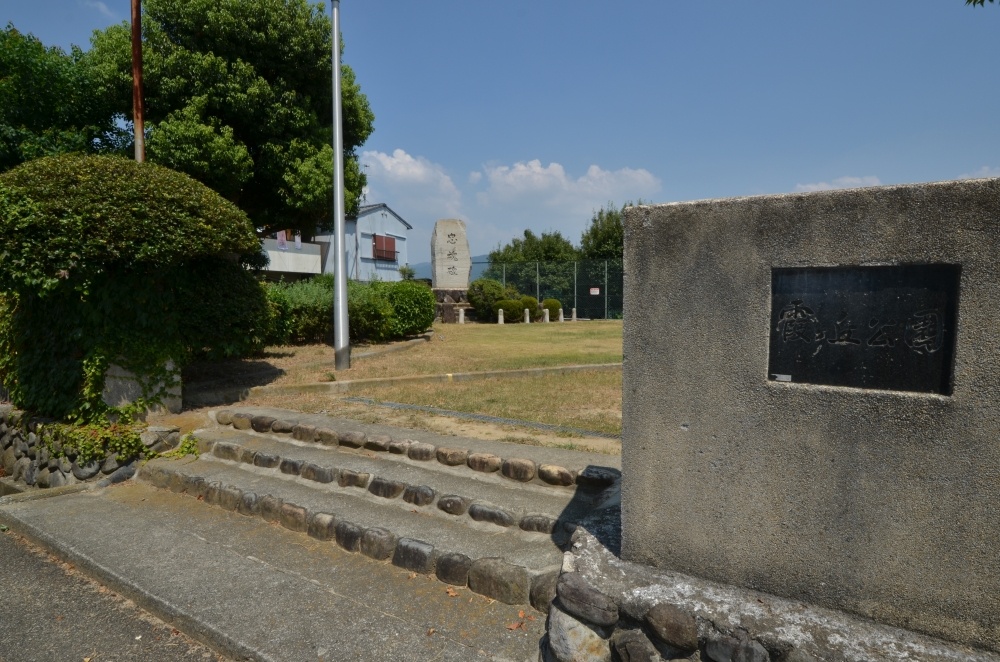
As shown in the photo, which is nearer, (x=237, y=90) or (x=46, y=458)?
(x=46, y=458)

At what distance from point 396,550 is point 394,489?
0.85 meters

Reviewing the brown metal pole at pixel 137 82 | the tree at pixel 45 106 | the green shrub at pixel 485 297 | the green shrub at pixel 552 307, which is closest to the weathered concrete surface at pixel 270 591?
the brown metal pole at pixel 137 82

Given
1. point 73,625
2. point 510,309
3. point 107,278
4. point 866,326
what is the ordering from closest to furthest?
point 866,326 → point 73,625 → point 107,278 → point 510,309

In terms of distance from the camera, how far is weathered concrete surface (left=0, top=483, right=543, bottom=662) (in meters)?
3.16

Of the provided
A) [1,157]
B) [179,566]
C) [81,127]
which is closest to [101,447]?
[179,566]

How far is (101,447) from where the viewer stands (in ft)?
21.0

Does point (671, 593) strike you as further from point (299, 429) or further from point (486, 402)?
point (486, 402)

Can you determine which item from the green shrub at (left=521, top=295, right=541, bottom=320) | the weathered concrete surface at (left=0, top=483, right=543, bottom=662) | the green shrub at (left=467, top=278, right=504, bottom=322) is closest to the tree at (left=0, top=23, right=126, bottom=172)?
the weathered concrete surface at (left=0, top=483, right=543, bottom=662)

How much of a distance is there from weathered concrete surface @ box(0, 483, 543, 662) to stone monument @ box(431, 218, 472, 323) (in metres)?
20.3

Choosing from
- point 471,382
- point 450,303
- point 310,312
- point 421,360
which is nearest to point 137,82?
point 310,312

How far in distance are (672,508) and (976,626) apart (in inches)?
44.1

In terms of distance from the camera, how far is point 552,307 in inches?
1052

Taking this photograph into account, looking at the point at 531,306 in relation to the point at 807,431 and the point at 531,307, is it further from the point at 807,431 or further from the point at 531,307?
the point at 807,431

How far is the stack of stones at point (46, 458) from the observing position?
6.40m
